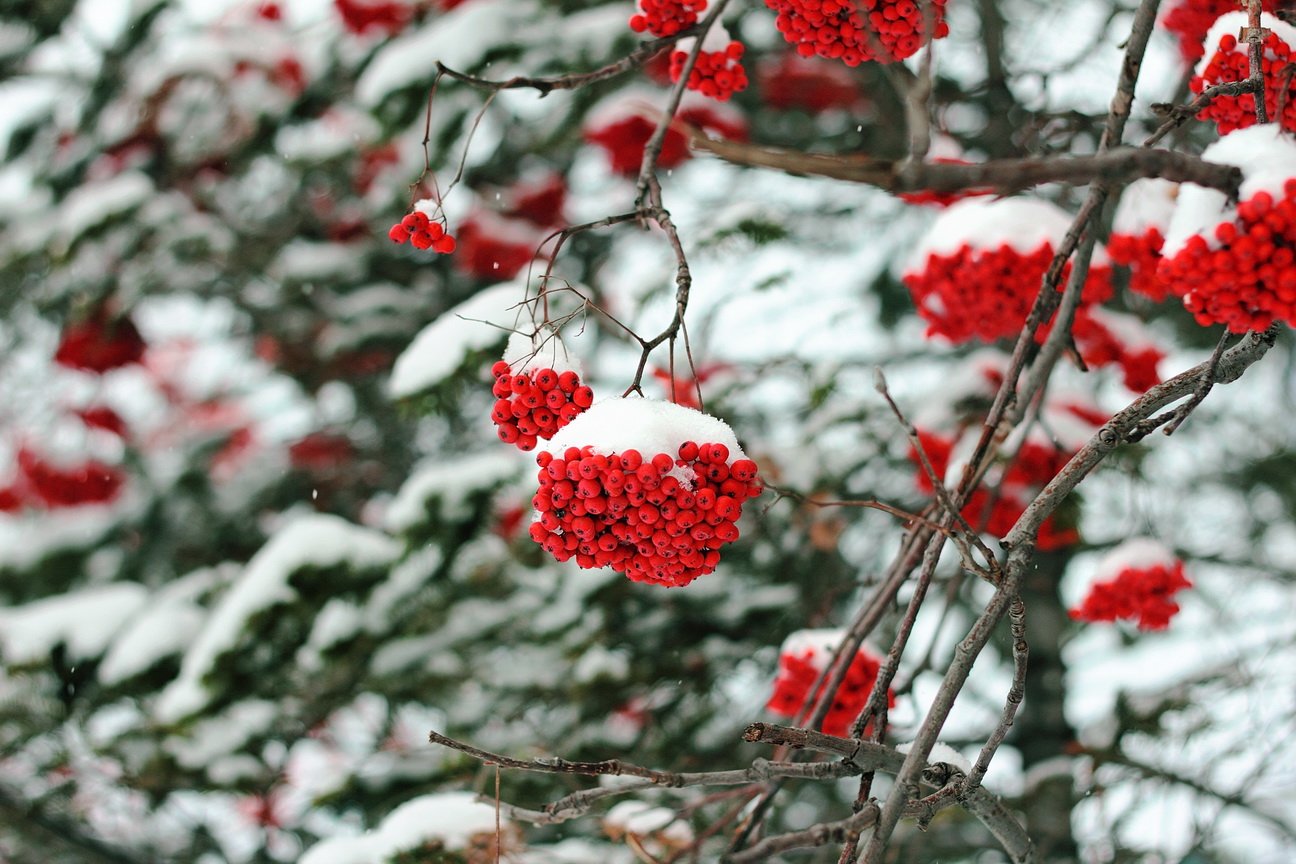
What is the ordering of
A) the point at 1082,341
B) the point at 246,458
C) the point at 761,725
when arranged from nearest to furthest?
the point at 761,725 < the point at 1082,341 < the point at 246,458

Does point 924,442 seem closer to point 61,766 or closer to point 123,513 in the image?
point 61,766

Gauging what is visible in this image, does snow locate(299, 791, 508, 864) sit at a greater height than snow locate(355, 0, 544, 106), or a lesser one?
lesser

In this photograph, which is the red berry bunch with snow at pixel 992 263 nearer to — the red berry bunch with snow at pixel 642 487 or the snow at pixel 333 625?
the red berry bunch with snow at pixel 642 487

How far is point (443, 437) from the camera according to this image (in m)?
5.79

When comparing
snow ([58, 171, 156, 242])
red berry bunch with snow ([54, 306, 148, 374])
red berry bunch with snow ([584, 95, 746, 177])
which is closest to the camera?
red berry bunch with snow ([584, 95, 746, 177])

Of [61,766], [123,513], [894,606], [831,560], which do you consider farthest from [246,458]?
[894,606]

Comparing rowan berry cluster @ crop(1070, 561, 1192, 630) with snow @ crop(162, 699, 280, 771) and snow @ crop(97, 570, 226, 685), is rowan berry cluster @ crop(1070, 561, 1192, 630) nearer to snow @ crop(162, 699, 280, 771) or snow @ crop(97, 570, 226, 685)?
snow @ crop(162, 699, 280, 771)

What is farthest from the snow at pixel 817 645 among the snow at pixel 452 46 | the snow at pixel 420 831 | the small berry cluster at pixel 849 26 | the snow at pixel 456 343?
the snow at pixel 452 46

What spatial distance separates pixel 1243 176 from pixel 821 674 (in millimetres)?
1467

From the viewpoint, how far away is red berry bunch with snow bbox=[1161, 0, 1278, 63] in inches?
92.7

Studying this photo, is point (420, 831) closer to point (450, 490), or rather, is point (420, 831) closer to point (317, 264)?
point (450, 490)

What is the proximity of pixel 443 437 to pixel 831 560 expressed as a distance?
237cm

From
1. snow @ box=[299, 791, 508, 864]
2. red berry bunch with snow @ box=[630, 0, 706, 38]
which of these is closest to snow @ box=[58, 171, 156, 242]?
snow @ box=[299, 791, 508, 864]

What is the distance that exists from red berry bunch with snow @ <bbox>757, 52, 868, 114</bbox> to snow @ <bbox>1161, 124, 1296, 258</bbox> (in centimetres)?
398
